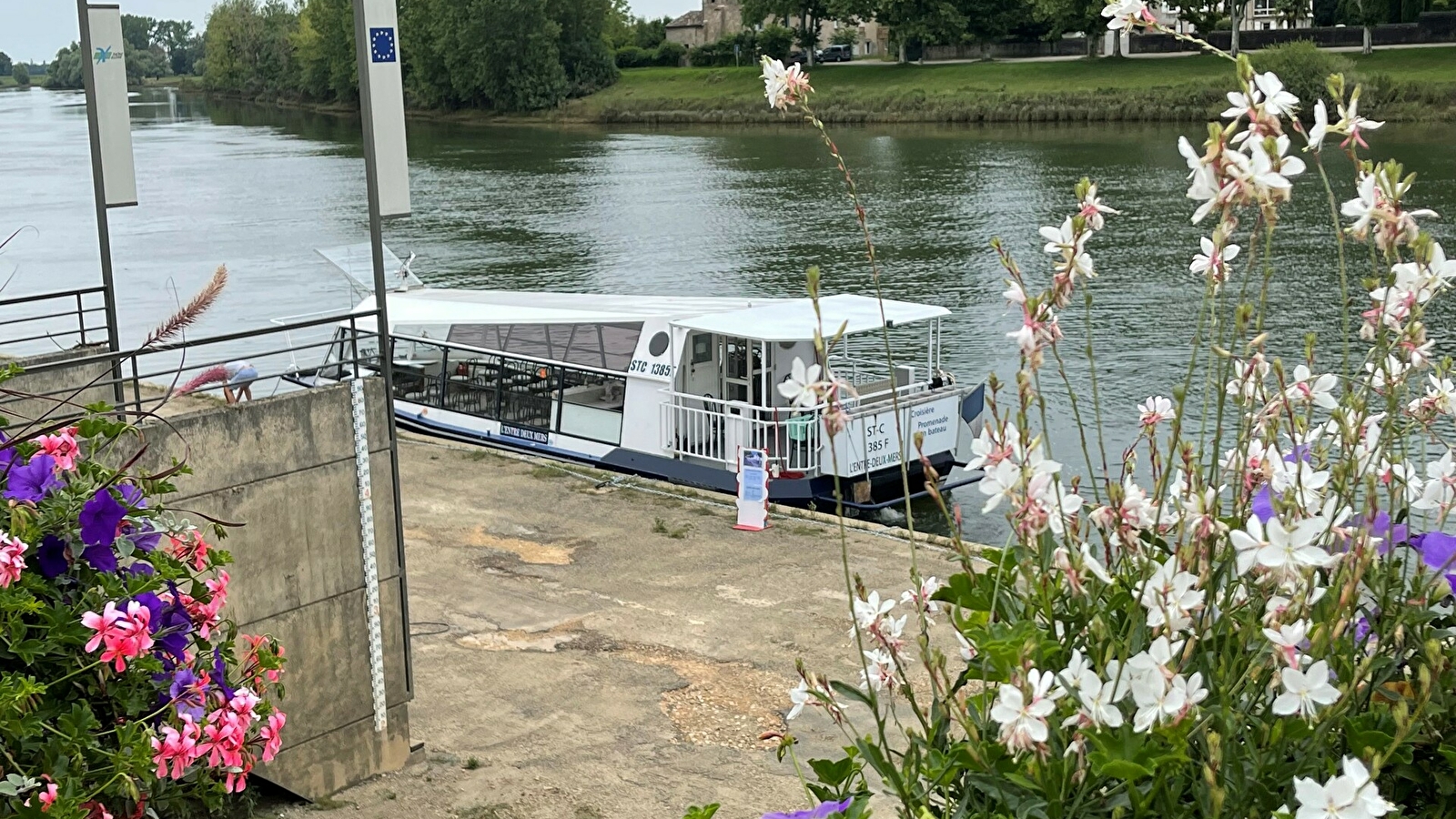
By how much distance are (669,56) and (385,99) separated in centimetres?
9757

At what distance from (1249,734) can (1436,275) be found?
27.7 inches

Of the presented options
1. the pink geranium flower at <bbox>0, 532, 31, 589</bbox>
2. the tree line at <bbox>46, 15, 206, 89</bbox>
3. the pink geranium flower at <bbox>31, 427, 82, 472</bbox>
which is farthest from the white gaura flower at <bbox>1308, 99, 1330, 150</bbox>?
the tree line at <bbox>46, 15, 206, 89</bbox>

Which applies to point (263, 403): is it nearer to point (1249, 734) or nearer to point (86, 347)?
point (86, 347)

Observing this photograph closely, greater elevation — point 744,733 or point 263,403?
point 263,403

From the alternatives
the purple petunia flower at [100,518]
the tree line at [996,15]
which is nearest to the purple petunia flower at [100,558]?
the purple petunia flower at [100,518]

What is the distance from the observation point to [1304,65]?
63.3m

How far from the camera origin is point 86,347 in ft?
26.9

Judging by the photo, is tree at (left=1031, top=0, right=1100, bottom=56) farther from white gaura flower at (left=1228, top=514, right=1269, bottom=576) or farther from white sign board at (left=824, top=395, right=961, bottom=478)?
white gaura flower at (left=1228, top=514, right=1269, bottom=576)

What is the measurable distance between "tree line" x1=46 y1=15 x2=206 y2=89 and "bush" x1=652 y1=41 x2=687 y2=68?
96392mm

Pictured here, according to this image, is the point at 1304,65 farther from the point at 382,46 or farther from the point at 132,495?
the point at 132,495

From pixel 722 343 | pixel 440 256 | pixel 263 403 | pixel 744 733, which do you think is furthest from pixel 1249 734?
pixel 440 256

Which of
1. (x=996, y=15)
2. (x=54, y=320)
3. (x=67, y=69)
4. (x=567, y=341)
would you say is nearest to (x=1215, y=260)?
(x=67, y=69)

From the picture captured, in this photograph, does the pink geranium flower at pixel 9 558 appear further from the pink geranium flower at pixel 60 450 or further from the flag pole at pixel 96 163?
the flag pole at pixel 96 163

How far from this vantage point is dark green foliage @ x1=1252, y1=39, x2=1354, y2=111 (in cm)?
6000
